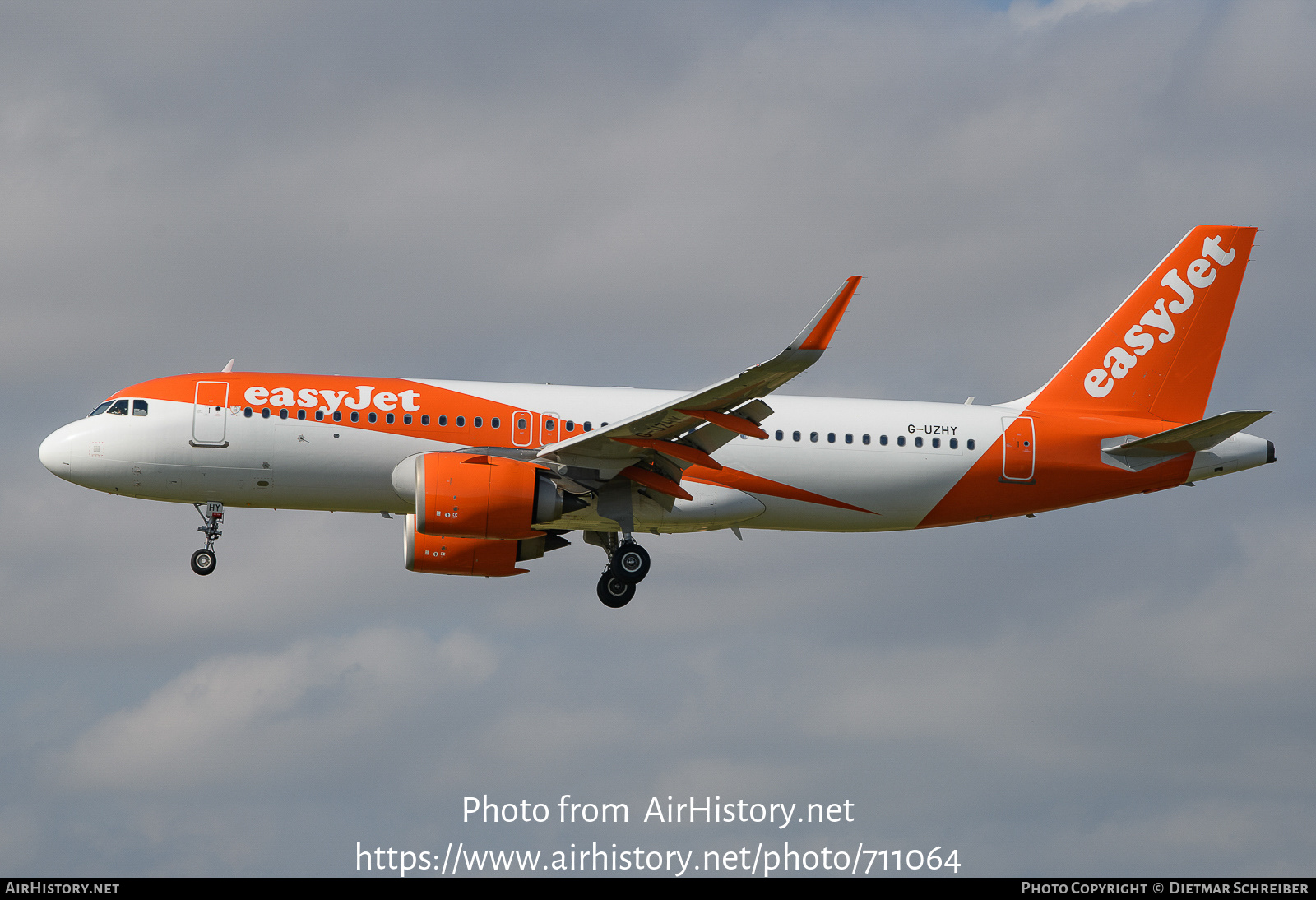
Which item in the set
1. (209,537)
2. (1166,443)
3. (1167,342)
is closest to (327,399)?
(209,537)

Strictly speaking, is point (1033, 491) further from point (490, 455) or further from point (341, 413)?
point (341, 413)

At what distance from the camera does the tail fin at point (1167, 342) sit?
40.2m

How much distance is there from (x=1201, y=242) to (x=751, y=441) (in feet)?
47.2

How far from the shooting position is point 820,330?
29.5 m

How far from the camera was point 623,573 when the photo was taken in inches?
1426

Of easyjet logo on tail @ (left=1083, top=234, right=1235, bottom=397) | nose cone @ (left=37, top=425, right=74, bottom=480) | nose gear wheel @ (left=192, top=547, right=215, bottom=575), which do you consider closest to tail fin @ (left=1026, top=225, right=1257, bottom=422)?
easyjet logo on tail @ (left=1083, top=234, right=1235, bottom=397)

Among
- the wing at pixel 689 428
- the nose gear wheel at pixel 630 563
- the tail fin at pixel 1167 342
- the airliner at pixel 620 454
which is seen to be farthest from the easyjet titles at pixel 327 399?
the tail fin at pixel 1167 342

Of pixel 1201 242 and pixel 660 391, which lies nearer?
pixel 660 391

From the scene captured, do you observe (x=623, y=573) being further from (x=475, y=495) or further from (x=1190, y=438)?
(x=1190, y=438)

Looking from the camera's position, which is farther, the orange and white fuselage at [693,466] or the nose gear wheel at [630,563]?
the nose gear wheel at [630,563]

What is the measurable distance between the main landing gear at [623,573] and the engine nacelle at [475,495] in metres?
2.61

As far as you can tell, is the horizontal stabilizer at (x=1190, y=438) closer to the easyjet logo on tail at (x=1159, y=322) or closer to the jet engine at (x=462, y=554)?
the easyjet logo on tail at (x=1159, y=322)
